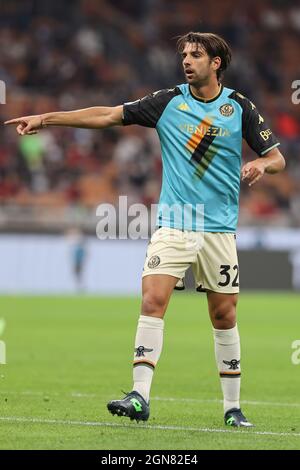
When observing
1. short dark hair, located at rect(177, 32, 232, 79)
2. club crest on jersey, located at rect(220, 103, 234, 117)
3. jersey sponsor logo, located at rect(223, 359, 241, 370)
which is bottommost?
jersey sponsor logo, located at rect(223, 359, 241, 370)

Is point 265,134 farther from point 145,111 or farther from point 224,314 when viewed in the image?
point 224,314

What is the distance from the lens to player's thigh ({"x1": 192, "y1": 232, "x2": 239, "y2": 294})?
25.6ft

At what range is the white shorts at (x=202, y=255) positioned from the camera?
771cm

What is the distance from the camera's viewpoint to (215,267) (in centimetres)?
779

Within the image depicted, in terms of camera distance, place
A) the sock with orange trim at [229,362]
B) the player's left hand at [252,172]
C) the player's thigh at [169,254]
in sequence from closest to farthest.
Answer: the player's left hand at [252,172], the player's thigh at [169,254], the sock with orange trim at [229,362]

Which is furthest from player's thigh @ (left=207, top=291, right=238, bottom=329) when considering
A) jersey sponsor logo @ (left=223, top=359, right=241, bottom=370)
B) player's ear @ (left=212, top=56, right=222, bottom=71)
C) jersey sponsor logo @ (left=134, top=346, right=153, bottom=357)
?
player's ear @ (left=212, top=56, right=222, bottom=71)

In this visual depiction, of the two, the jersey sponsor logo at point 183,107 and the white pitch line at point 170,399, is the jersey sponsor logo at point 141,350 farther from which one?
the white pitch line at point 170,399

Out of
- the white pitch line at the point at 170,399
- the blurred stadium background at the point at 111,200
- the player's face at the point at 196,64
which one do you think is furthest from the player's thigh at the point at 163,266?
the blurred stadium background at the point at 111,200

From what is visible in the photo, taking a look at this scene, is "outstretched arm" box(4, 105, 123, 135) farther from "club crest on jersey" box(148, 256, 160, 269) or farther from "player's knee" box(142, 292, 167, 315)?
"player's knee" box(142, 292, 167, 315)

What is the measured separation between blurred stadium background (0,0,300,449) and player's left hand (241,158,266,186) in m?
3.01

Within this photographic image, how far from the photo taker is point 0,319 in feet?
65.8

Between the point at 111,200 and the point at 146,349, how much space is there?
2319 centimetres

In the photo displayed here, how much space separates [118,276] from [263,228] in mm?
3962
